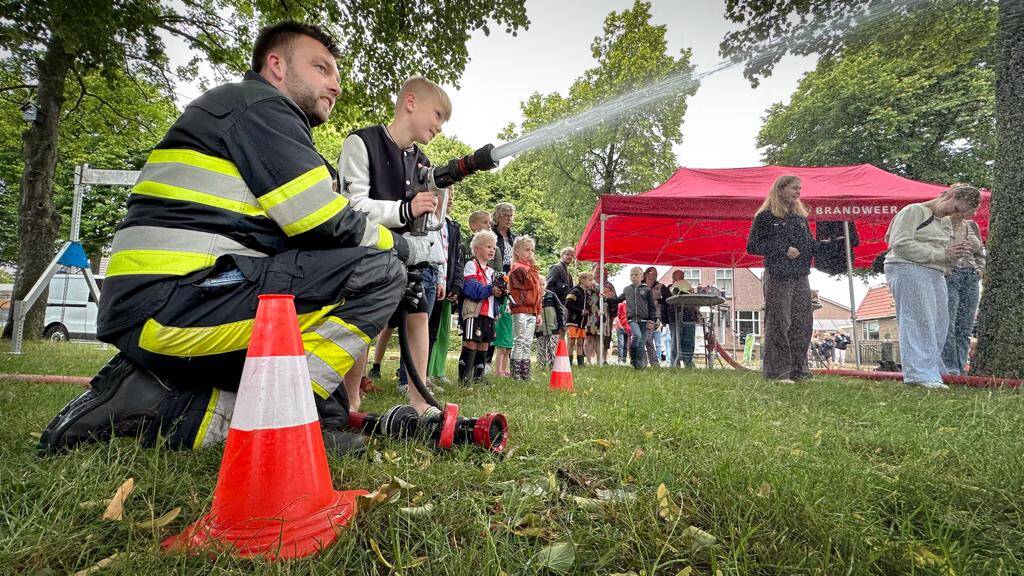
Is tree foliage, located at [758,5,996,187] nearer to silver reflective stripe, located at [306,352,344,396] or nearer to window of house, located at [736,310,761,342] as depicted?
window of house, located at [736,310,761,342]

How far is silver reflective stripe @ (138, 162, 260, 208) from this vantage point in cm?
177

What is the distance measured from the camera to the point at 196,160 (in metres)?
1.79

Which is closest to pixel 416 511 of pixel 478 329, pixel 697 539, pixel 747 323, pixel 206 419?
pixel 697 539

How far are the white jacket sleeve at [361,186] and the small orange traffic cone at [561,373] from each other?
274 centimetres

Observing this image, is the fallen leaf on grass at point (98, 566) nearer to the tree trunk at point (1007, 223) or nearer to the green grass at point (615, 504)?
the green grass at point (615, 504)

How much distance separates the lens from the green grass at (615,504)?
1087 mm

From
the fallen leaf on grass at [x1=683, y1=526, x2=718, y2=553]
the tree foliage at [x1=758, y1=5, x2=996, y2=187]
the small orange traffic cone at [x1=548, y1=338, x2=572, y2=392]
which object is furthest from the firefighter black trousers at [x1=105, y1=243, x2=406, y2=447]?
the tree foliage at [x1=758, y1=5, x2=996, y2=187]

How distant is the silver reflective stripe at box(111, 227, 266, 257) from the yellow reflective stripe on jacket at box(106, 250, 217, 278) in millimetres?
19

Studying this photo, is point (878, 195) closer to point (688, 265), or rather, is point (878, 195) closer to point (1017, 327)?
point (1017, 327)

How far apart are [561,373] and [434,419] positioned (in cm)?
289

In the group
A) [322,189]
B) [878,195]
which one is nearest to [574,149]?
[878,195]

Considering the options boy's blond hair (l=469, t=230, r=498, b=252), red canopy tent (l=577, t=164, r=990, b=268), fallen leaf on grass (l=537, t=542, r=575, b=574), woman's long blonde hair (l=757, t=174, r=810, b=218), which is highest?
red canopy tent (l=577, t=164, r=990, b=268)

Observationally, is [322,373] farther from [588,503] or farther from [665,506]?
[665,506]

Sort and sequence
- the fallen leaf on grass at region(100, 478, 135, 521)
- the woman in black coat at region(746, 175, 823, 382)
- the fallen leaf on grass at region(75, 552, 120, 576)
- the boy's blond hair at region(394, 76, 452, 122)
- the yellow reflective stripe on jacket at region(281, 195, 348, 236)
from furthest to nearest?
the woman in black coat at region(746, 175, 823, 382) → the boy's blond hair at region(394, 76, 452, 122) → the yellow reflective stripe on jacket at region(281, 195, 348, 236) → the fallen leaf on grass at region(100, 478, 135, 521) → the fallen leaf on grass at region(75, 552, 120, 576)
